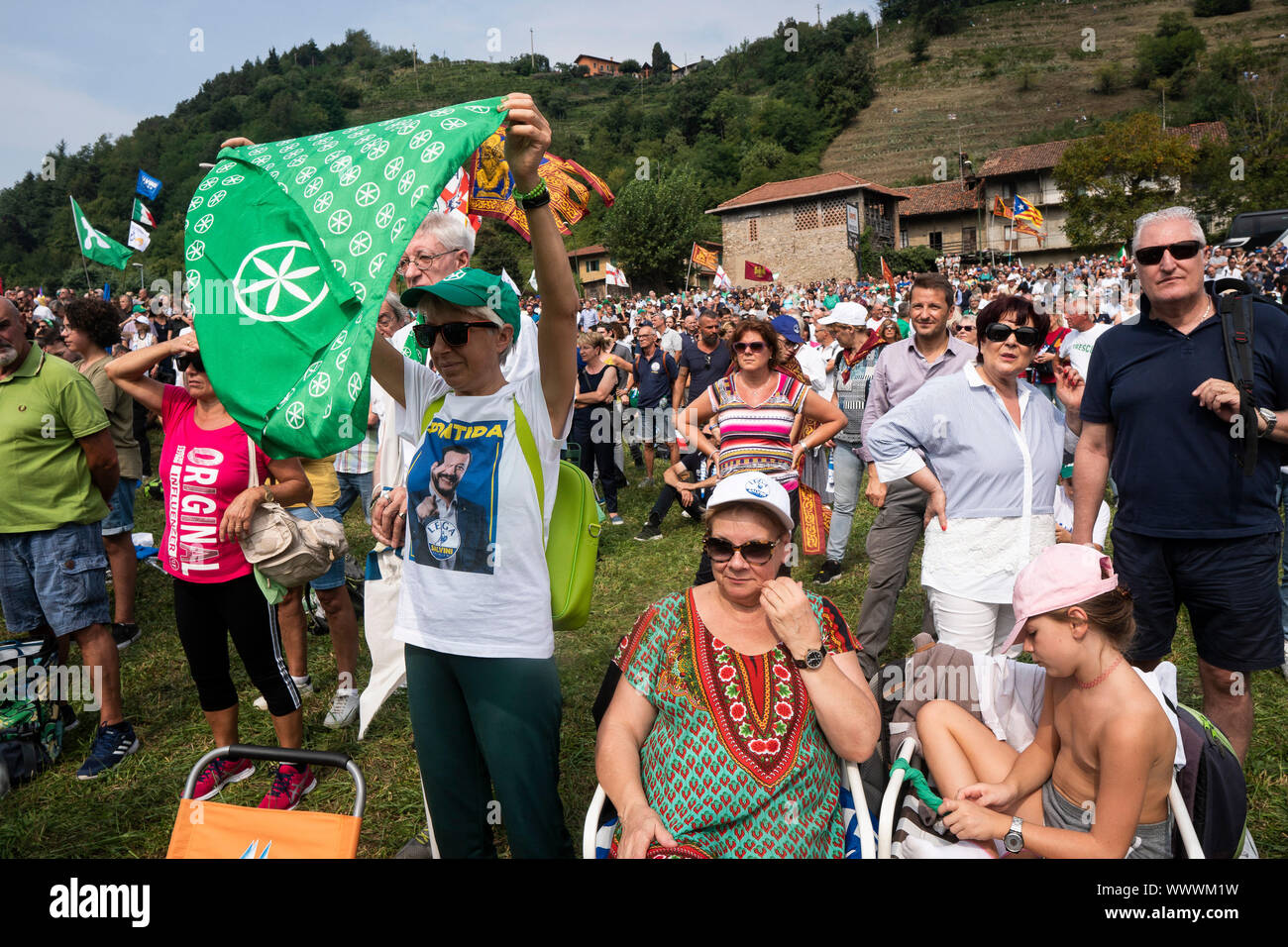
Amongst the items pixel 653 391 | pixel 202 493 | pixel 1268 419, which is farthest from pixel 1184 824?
pixel 653 391

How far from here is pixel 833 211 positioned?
67.4 metres

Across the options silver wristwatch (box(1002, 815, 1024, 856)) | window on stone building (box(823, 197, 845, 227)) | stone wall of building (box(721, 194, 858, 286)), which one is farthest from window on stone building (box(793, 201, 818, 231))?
silver wristwatch (box(1002, 815, 1024, 856))

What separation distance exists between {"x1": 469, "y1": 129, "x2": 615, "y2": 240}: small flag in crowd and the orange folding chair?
3.47 metres

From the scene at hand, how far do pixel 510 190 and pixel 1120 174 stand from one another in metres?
55.4

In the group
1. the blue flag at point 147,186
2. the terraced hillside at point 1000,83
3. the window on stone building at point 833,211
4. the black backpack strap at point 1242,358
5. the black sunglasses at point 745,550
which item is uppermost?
the terraced hillside at point 1000,83

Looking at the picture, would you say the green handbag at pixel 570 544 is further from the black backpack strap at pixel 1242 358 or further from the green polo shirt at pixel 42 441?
the green polo shirt at pixel 42 441

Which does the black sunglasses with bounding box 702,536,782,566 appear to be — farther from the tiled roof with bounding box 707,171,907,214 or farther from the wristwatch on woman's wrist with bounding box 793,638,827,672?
the tiled roof with bounding box 707,171,907,214

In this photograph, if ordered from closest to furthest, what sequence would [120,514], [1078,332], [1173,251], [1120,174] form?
[1173,251] → [120,514] → [1078,332] → [1120,174]

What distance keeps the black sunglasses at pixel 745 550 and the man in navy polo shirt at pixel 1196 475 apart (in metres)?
1.63

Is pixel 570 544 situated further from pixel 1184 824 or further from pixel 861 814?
pixel 1184 824

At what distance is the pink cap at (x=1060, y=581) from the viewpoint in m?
2.31

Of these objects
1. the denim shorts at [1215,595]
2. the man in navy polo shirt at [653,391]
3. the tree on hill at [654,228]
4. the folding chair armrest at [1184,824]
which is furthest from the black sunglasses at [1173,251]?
the tree on hill at [654,228]

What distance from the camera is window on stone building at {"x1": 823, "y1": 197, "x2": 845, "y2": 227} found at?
66.4 meters
